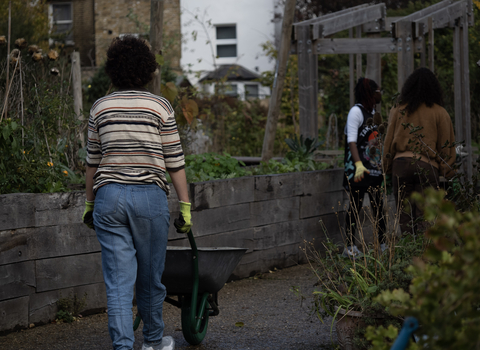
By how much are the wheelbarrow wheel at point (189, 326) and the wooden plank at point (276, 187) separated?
2122mm

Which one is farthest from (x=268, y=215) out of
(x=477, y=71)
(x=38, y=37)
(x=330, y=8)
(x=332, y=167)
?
(x=330, y=8)

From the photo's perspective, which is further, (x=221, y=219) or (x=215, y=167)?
(x=215, y=167)

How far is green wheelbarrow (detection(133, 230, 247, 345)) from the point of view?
3.44 metres

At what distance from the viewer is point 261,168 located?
6363mm

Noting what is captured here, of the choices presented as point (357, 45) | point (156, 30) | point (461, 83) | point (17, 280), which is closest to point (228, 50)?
point (461, 83)

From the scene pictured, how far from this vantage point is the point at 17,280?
13.1 ft

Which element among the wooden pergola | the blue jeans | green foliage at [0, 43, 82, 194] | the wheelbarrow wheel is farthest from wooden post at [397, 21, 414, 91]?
the blue jeans

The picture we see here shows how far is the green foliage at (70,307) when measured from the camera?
4.23 m

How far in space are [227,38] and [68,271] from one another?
25.0 meters

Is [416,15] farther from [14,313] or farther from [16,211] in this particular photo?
[14,313]

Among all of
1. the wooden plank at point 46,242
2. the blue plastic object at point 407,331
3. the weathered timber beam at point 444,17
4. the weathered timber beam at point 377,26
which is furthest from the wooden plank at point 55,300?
the weathered timber beam at point 377,26

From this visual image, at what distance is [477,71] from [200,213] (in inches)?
415

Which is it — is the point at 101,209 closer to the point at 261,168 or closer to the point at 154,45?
the point at 154,45

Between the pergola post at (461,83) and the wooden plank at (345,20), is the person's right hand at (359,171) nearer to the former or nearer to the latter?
the wooden plank at (345,20)
